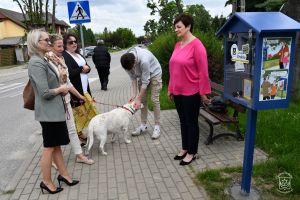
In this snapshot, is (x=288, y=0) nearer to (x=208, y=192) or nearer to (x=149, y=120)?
(x=149, y=120)

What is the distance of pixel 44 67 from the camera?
11.8 ft

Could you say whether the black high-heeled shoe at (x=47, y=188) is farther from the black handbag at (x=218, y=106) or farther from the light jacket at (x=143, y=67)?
the black handbag at (x=218, y=106)

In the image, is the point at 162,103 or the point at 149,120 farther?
the point at 162,103

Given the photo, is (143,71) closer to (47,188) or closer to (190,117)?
(190,117)

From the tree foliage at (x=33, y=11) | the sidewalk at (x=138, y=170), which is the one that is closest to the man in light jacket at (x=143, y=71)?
the sidewalk at (x=138, y=170)

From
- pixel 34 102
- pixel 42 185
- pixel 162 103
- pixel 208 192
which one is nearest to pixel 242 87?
pixel 208 192

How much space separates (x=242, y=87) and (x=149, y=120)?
3.95 metres

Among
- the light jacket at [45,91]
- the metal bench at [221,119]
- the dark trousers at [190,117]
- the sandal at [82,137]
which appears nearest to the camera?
the light jacket at [45,91]

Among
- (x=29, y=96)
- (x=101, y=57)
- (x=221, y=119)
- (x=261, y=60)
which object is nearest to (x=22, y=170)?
(x=29, y=96)

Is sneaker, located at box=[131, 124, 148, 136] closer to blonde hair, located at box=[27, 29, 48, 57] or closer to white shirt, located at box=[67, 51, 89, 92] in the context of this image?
white shirt, located at box=[67, 51, 89, 92]

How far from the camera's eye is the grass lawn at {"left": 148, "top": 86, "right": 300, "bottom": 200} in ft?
12.5

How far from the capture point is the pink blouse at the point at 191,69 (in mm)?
4223

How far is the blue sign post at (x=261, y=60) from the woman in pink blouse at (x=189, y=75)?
28.0 inches

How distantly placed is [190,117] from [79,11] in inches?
230
